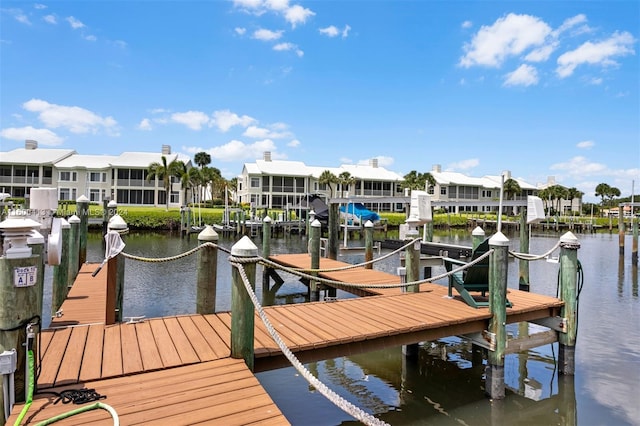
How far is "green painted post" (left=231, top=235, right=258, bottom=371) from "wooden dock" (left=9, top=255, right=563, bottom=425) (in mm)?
167

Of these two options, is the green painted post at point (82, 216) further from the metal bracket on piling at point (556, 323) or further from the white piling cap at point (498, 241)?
the metal bracket on piling at point (556, 323)

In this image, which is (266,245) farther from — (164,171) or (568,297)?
(164,171)

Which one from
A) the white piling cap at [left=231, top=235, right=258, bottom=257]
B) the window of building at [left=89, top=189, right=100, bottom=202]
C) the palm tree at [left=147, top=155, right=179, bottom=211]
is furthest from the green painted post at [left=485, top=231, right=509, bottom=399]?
the window of building at [left=89, top=189, right=100, bottom=202]

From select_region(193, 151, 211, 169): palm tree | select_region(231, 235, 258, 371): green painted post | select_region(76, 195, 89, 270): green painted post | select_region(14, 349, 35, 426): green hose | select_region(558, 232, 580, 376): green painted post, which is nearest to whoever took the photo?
select_region(14, 349, 35, 426): green hose

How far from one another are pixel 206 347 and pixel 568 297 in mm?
6617

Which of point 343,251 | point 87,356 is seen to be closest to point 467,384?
point 87,356

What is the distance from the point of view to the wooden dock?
3.60 m

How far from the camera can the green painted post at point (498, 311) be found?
264 inches

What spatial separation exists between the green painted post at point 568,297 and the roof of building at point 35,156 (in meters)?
57.7

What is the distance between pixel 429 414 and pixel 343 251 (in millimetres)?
10444

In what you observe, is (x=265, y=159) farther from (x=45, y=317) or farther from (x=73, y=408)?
(x=73, y=408)

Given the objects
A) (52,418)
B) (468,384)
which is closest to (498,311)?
(468,384)

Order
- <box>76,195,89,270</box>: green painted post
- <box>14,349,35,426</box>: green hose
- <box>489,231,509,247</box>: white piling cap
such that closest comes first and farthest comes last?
<box>14,349,35,426</box>: green hose, <box>489,231,509,247</box>: white piling cap, <box>76,195,89,270</box>: green painted post

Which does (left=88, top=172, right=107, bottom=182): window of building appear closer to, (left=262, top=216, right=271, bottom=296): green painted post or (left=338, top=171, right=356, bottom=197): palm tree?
(left=338, top=171, right=356, bottom=197): palm tree
